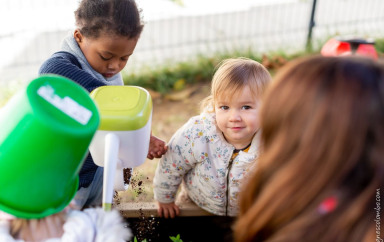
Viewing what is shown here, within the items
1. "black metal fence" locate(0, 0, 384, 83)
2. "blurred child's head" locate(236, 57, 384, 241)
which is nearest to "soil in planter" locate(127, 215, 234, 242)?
"blurred child's head" locate(236, 57, 384, 241)

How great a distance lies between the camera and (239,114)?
1543 millimetres

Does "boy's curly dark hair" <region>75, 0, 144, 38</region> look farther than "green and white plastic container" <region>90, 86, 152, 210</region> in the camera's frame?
Yes

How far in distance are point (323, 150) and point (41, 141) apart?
52 centimetres

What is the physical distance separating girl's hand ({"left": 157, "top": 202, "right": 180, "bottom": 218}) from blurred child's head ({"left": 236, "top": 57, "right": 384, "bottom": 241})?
0.92m

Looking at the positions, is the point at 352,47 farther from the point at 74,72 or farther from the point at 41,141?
the point at 41,141

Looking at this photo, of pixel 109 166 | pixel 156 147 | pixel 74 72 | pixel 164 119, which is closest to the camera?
pixel 109 166

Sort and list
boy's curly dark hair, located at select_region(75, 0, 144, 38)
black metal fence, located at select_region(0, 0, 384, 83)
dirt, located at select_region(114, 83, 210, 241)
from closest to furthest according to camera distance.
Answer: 1. boy's curly dark hair, located at select_region(75, 0, 144, 38)
2. dirt, located at select_region(114, 83, 210, 241)
3. black metal fence, located at select_region(0, 0, 384, 83)

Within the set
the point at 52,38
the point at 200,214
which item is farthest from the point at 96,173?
the point at 52,38

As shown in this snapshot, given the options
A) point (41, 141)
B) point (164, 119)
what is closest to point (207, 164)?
point (41, 141)

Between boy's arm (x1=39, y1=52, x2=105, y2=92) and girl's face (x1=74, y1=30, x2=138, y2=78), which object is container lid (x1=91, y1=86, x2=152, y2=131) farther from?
girl's face (x1=74, y1=30, x2=138, y2=78)

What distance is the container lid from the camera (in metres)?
1.08

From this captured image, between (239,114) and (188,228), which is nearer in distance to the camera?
(239,114)

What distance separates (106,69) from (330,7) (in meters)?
3.33

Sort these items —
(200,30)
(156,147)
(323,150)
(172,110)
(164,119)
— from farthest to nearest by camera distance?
(200,30) → (172,110) → (164,119) → (156,147) → (323,150)
